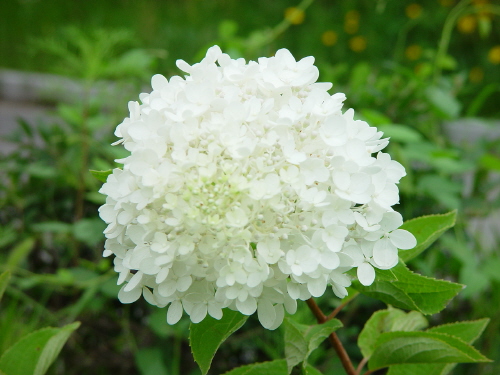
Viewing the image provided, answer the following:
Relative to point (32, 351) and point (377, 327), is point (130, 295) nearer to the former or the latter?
point (32, 351)

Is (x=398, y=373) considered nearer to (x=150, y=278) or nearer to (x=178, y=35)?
(x=150, y=278)

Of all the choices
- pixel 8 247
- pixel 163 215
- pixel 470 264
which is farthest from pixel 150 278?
pixel 8 247

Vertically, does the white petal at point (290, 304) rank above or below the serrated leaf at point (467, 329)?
above

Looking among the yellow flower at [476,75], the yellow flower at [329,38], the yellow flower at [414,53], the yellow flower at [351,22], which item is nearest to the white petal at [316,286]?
the yellow flower at [414,53]

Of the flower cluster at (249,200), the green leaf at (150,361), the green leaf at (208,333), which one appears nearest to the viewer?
the flower cluster at (249,200)

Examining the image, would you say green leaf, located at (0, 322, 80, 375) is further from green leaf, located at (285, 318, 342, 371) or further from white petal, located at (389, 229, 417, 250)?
white petal, located at (389, 229, 417, 250)

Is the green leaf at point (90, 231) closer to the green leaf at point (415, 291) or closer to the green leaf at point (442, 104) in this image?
the green leaf at point (415, 291)
